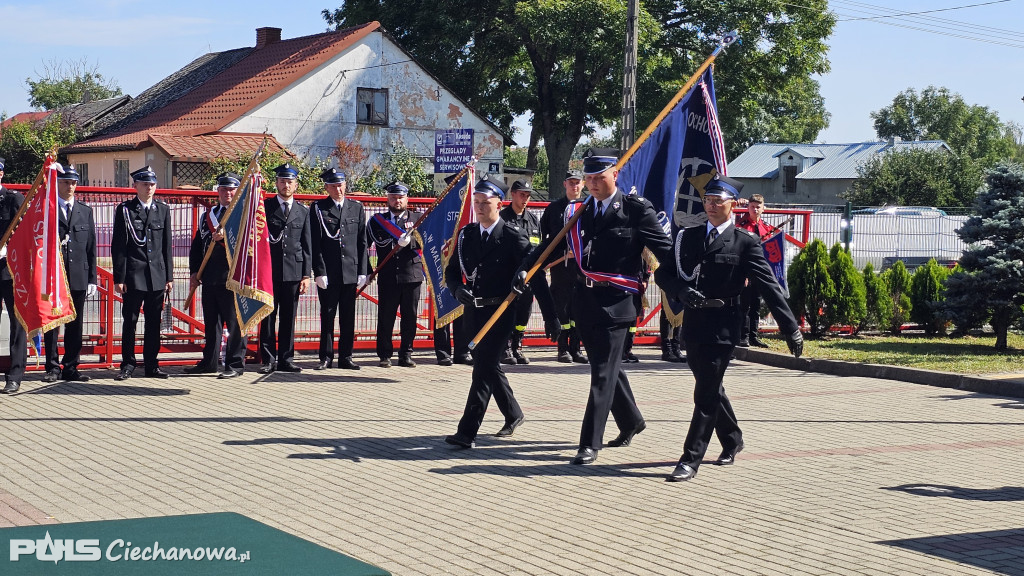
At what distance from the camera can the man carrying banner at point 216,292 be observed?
12180mm

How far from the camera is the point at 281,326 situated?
12.7 metres

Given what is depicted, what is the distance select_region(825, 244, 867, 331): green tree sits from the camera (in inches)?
648

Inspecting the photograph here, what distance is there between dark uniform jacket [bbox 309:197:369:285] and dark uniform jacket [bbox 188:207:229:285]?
3.30 feet

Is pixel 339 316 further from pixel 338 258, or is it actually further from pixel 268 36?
pixel 268 36

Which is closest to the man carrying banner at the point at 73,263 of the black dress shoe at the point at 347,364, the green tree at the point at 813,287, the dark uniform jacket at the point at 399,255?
the black dress shoe at the point at 347,364

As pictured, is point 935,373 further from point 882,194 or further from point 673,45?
point 882,194

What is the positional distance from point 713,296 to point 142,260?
6.11 m

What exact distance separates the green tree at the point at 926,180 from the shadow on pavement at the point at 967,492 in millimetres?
56622

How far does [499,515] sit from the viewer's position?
22.0 ft

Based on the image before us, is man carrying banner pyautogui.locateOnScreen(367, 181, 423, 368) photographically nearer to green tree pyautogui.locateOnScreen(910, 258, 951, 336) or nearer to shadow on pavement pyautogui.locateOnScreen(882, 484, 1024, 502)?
shadow on pavement pyautogui.locateOnScreen(882, 484, 1024, 502)

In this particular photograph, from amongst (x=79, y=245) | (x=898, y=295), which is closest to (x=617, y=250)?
(x=79, y=245)

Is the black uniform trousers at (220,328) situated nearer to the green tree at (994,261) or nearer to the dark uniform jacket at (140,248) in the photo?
the dark uniform jacket at (140,248)

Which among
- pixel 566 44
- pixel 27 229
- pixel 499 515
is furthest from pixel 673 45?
pixel 499 515

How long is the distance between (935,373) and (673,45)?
34.1 m
